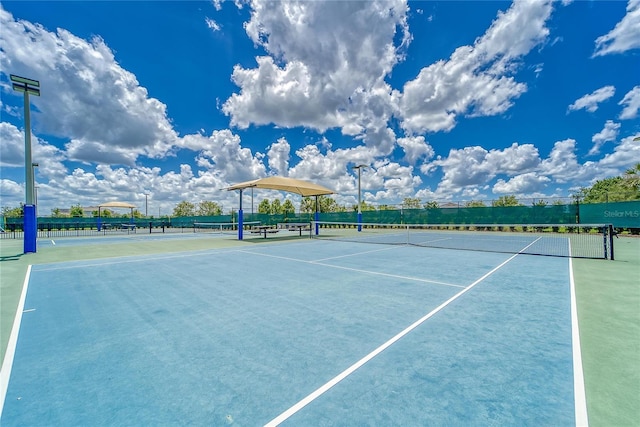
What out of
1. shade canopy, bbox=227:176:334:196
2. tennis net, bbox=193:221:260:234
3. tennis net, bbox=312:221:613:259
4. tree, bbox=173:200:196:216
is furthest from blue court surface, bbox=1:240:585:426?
tree, bbox=173:200:196:216

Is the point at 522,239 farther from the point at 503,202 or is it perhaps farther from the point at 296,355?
the point at 296,355

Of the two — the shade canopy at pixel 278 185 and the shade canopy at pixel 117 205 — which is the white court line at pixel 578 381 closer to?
the shade canopy at pixel 278 185

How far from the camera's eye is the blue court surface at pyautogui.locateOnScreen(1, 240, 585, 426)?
2141mm

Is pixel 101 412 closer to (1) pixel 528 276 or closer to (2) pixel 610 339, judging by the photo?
(2) pixel 610 339

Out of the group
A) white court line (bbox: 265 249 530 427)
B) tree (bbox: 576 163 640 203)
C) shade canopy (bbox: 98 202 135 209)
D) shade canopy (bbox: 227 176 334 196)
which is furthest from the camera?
shade canopy (bbox: 98 202 135 209)

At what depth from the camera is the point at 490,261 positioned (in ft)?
29.7

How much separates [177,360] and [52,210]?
72736mm

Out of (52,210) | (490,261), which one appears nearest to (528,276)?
(490,261)

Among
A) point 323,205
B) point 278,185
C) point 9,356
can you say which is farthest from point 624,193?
point 323,205

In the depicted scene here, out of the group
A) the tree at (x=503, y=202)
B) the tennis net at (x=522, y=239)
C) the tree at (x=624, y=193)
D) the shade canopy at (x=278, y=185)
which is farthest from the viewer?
the tree at (x=503, y=202)

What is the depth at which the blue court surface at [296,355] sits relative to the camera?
2.14 metres

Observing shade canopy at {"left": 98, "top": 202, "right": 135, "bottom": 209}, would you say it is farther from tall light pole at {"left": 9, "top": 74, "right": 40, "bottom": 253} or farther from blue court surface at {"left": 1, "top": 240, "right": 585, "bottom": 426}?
blue court surface at {"left": 1, "top": 240, "right": 585, "bottom": 426}

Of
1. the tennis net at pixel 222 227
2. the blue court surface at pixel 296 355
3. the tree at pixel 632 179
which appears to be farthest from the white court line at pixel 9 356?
the tree at pixel 632 179

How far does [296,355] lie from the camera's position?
2.96 m
